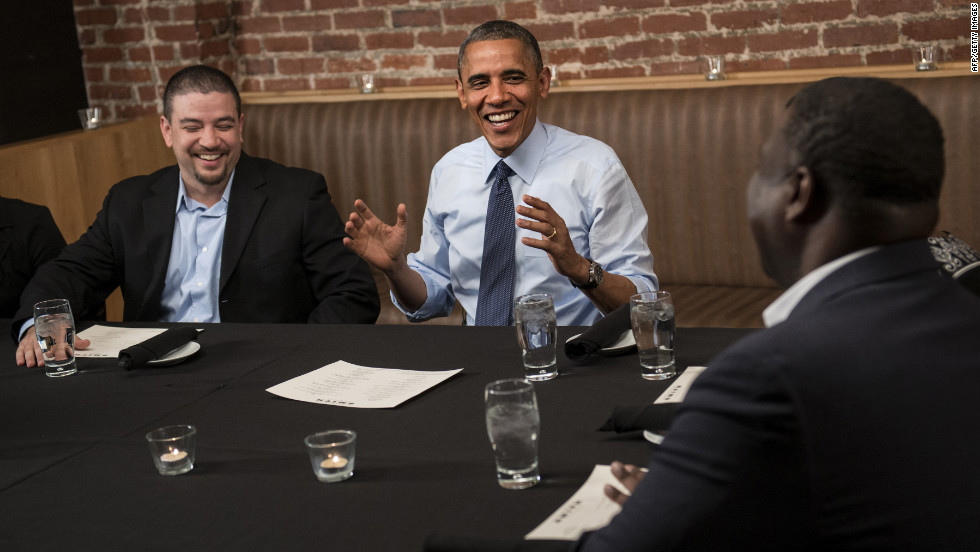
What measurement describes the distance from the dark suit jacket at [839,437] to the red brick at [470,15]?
3.51 metres

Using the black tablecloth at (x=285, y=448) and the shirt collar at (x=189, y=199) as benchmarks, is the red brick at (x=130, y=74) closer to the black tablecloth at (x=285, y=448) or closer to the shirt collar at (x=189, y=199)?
the shirt collar at (x=189, y=199)

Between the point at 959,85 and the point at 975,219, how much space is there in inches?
16.8

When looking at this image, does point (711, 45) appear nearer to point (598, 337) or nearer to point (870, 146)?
point (598, 337)

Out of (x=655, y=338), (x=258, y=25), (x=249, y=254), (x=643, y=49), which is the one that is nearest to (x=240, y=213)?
(x=249, y=254)

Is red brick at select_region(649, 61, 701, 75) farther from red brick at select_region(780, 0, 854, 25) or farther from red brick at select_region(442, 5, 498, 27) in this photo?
red brick at select_region(442, 5, 498, 27)

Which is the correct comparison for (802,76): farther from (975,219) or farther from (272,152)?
(272,152)

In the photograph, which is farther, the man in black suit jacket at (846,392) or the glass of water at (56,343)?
the glass of water at (56,343)

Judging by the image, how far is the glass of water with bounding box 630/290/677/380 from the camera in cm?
168

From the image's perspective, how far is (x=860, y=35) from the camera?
366cm

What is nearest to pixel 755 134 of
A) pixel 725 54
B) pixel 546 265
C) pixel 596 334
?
pixel 725 54

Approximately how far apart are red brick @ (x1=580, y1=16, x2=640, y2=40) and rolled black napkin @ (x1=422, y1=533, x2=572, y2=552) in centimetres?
324

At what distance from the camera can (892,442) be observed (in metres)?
0.89

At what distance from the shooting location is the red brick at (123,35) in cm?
464

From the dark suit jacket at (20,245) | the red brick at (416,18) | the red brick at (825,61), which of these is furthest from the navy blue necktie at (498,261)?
the red brick at (416,18)
